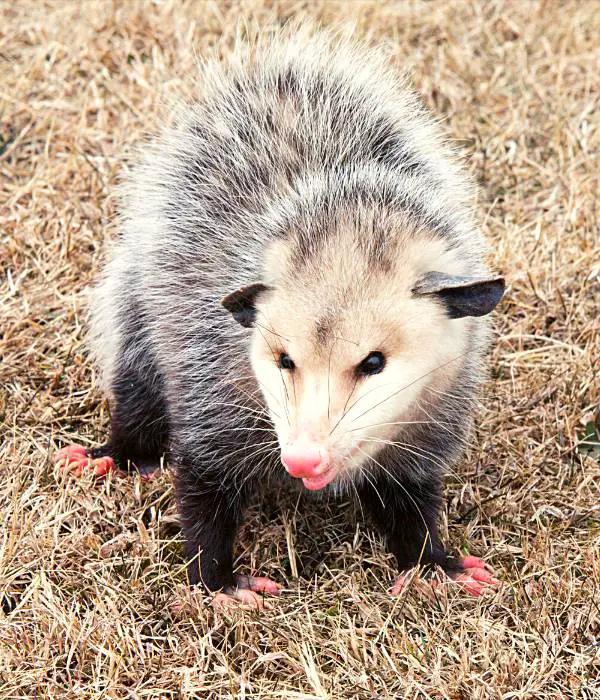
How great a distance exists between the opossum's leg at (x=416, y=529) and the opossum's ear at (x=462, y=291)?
1.89 ft

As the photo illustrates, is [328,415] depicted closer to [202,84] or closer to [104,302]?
[104,302]

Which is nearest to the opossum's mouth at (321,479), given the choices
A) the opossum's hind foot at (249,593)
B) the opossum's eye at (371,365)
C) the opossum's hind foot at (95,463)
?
the opossum's eye at (371,365)

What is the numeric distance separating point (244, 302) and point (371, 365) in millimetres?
303

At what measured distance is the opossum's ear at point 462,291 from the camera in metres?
1.97

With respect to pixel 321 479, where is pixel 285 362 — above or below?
above

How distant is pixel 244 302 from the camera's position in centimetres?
210

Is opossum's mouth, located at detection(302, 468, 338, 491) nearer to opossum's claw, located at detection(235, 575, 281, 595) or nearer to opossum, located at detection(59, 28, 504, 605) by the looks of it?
opossum, located at detection(59, 28, 504, 605)

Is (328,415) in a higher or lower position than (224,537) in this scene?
higher

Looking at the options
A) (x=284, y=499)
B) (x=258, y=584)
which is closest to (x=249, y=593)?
(x=258, y=584)

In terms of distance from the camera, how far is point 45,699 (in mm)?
2061

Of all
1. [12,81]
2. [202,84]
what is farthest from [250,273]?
[12,81]

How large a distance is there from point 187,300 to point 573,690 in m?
1.16

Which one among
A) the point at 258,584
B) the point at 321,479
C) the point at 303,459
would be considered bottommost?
the point at 258,584

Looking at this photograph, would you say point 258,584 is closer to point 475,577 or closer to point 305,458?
point 475,577
